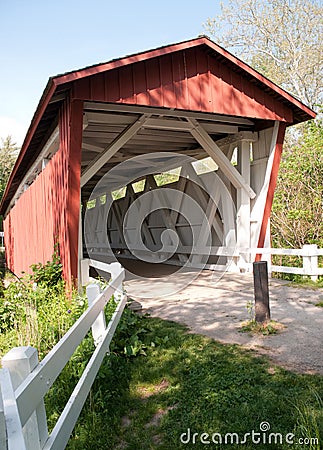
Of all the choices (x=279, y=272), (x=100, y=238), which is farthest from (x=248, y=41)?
(x=279, y=272)

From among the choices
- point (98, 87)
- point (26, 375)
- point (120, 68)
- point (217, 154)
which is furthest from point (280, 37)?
point (26, 375)

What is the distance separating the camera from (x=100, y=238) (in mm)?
17969

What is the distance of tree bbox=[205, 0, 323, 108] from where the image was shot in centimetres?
1973

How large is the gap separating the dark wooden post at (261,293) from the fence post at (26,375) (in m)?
3.07

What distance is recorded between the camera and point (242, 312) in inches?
209

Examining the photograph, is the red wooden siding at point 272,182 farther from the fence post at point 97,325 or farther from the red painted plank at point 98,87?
the fence post at point 97,325

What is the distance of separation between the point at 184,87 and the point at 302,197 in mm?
4054

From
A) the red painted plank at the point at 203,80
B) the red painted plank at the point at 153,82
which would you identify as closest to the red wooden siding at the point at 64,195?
the red painted plank at the point at 153,82

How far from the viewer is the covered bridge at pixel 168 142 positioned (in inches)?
238

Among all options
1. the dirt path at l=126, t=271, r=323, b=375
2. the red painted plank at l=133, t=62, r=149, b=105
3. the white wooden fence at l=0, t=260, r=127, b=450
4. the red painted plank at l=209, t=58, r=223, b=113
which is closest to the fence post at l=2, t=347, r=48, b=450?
the white wooden fence at l=0, t=260, r=127, b=450

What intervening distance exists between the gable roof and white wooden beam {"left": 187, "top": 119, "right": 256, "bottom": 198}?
1.38 meters

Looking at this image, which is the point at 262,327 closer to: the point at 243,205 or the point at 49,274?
the point at 49,274

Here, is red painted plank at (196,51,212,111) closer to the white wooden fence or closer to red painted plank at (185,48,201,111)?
red painted plank at (185,48,201,111)

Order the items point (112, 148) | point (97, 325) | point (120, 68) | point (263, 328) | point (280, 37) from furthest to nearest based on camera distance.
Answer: point (280, 37) → point (112, 148) → point (120, 68) → point (263, 328) → point (97, 325)
